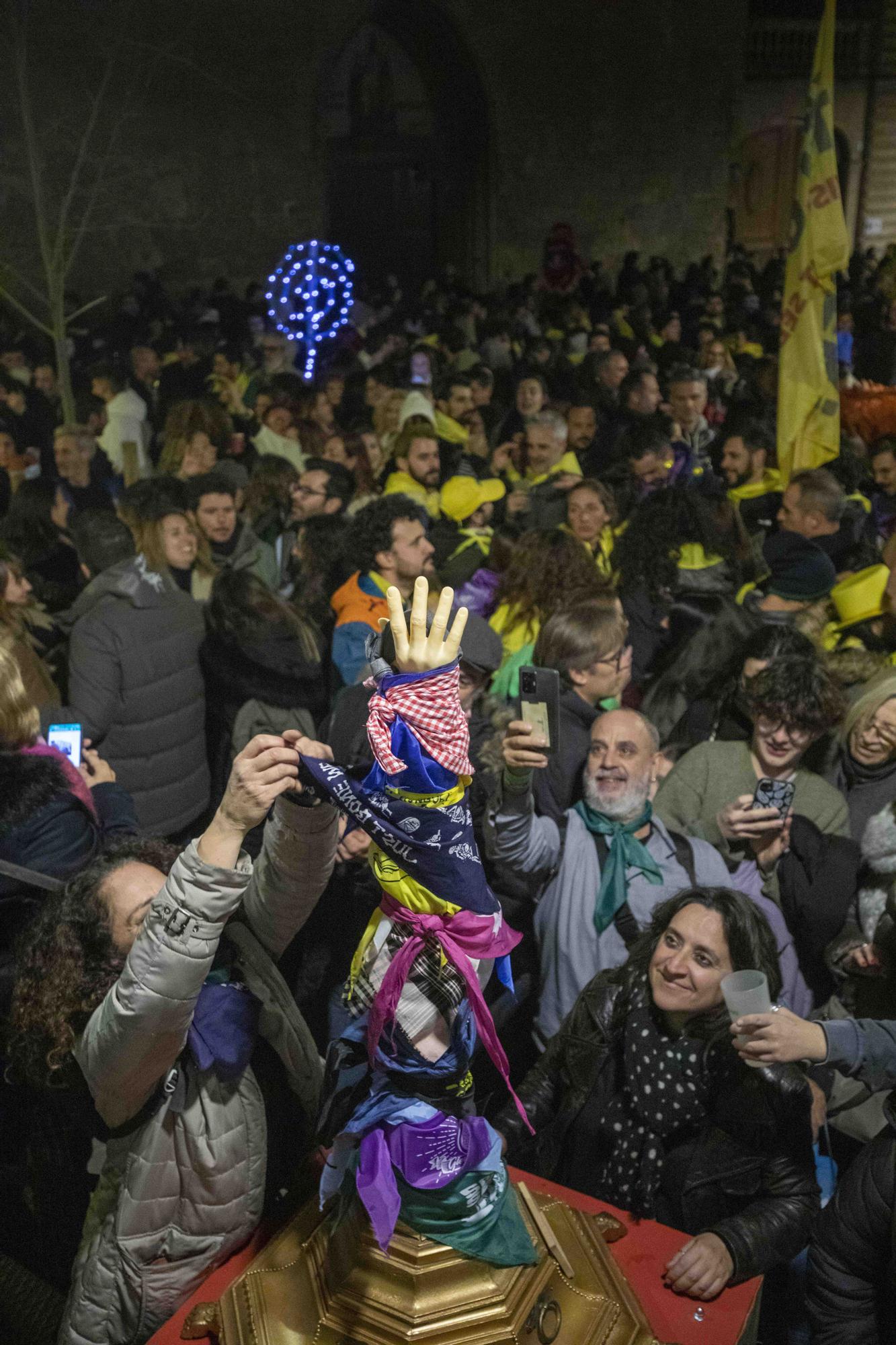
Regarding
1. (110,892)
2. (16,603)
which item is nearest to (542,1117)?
(110,892)

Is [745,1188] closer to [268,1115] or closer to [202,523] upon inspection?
[268,1115]

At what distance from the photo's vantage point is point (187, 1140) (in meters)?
1.93

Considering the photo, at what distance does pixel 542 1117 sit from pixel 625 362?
806cm

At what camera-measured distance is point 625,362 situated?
376 inches

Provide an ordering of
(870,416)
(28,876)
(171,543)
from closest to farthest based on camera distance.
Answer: (28,876), (171,543), (870,416)

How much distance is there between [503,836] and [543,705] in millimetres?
340

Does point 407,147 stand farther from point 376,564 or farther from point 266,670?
point 266,670

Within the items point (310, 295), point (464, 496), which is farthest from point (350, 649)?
point (310, 295)

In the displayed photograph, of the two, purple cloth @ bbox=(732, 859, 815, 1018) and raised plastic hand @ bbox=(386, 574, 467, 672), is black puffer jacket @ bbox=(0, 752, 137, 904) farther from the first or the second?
purple cloth @ bbox=(732, 859, 815, 1018)

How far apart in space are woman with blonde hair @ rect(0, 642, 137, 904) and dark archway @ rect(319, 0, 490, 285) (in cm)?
1490

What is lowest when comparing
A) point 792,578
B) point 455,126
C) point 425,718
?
point 792,578

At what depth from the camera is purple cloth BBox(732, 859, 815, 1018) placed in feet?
9.41

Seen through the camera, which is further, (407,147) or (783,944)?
(407,147)

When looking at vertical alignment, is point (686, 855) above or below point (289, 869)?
below
